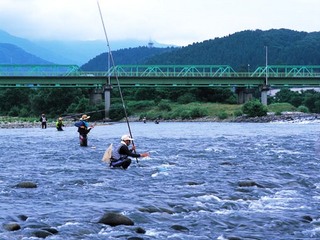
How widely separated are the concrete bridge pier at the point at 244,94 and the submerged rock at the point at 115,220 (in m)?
117

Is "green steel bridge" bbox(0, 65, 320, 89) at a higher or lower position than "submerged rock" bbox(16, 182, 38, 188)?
higher

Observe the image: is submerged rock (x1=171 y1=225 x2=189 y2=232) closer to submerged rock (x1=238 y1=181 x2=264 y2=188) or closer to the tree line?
submerged rock (x1=238 y1=181 x2=264 y2=188)

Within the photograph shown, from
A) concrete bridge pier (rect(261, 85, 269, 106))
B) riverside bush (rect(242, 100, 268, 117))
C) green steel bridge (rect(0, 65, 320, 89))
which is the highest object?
green steel bridge (rect(0, 65, 320, 89))

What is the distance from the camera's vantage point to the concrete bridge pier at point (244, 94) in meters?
130

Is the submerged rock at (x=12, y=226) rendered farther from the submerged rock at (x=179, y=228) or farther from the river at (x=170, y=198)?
the submerged rock at (x=179, y=228)

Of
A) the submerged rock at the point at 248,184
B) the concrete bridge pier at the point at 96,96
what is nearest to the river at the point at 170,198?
the submerged rock at the point at 248,184

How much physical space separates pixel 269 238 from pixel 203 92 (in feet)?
438

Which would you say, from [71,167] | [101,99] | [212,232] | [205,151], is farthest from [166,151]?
[101,99]

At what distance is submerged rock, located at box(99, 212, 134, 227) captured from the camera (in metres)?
13.2

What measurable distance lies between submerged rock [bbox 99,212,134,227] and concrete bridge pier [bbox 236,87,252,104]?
117262mm

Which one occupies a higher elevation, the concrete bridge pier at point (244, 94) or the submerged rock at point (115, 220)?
the concrete bridge pier at point (244, 94)

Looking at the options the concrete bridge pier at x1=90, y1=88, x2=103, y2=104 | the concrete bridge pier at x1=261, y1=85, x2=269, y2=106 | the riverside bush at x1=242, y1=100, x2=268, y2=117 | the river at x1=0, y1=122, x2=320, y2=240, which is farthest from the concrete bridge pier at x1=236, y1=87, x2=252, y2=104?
the river at x1=0, y1=122, x2=320, y2=240

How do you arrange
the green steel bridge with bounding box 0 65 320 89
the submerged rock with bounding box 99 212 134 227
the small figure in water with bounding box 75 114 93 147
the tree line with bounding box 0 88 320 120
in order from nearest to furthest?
the submerged rock with bounding box 99 212 134 227, the small figure in water with bounding box 75 114 93 147, the green steel bridge with bounding box 0 65 320 89, the tree line with bounding box 0 88 320 120

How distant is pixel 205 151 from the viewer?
108ft
